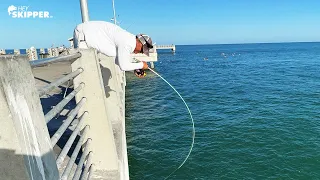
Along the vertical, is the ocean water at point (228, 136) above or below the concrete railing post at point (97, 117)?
below

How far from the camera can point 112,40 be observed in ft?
17.1

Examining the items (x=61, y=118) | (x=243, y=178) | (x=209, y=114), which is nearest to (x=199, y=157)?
(x=243, y=178)

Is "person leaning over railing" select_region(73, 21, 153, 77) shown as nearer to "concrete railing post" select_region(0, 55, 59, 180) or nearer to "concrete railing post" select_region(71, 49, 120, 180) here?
"concrete railing post" select_region(71, 49, 120, 180)

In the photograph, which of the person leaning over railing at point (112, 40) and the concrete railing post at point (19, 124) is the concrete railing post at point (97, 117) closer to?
the person leaning over railing at point (112, 40)

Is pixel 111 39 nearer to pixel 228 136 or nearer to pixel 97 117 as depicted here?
pixel 97 117

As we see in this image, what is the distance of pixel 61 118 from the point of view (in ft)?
17.5

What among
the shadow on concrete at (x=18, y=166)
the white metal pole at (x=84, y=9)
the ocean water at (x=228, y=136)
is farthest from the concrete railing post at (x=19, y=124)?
the ocean water at (x=228, y=136)

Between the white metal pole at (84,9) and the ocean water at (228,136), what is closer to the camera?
the white metal pole at (84,9)

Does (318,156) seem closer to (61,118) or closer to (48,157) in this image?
(61,118)

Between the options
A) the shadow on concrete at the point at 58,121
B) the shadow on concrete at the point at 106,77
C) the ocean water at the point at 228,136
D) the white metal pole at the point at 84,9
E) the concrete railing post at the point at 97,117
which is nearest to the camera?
the concrete railing post at the point at 97,117

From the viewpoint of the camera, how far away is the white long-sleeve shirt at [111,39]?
5.10 metres

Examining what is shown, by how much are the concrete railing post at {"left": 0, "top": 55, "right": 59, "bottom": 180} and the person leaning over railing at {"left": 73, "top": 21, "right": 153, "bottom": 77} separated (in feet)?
11.4

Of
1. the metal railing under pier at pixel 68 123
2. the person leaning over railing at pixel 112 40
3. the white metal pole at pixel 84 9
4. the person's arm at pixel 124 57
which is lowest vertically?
the metal railing under pier at pixel 68 123

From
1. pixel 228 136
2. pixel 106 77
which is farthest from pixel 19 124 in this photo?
pixel 228 136
